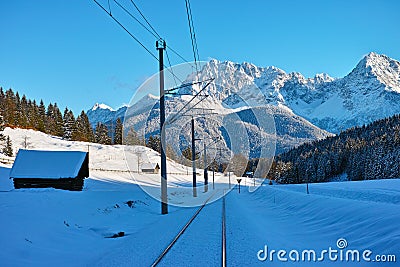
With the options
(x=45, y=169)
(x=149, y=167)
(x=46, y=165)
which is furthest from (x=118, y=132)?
(x=45, y=169)

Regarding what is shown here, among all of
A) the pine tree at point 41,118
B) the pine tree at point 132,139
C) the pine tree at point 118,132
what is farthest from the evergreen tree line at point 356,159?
the pine tree at point 41,118

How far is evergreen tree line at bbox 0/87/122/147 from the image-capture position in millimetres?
101250

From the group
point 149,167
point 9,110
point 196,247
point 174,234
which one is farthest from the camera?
point 9,110

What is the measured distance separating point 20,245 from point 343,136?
126 m

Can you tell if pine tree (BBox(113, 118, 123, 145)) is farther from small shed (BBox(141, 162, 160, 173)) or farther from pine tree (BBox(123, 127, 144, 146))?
small shed (BBox(141, 162, 160, 173))

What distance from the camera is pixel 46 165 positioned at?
29.6 metres

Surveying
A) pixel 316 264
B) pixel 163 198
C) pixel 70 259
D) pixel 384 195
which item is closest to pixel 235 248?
pixel 316 264

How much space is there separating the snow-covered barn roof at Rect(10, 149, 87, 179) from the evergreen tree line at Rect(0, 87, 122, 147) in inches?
3029

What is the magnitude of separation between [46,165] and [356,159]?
81.2 meters

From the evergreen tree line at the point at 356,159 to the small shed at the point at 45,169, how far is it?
198ft

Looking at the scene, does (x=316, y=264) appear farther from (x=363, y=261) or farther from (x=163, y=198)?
(x=163, y=198)

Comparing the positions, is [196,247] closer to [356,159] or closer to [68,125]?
[356,159]

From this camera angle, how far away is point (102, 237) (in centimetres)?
1380

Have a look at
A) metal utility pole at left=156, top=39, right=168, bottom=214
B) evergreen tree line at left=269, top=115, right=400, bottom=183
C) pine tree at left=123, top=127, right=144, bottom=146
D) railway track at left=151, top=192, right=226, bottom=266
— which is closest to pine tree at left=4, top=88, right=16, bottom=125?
pine tree at left=123, top=127, right=144, bottom=146
